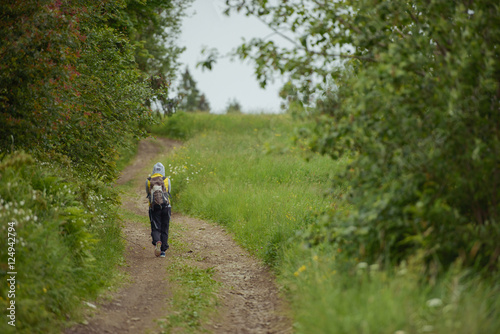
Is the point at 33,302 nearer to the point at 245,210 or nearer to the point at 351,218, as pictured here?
the point at 351,218

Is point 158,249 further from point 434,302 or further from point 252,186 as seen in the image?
point 434,302

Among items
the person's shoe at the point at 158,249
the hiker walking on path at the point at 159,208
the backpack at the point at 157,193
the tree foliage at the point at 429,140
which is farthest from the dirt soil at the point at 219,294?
the tree foliage at the point at 429,140

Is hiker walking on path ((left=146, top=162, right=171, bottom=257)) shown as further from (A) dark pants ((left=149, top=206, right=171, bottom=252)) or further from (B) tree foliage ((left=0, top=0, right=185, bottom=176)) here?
(B) tree foliage ((left=0, top=0, right=185, bottom=176))

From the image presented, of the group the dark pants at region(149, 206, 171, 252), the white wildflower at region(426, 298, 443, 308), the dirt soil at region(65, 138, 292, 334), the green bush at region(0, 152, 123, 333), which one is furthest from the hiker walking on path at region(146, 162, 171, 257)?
the white wildflower at region(426, 298, 443, 308)

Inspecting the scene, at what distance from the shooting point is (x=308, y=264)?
676 centimetres

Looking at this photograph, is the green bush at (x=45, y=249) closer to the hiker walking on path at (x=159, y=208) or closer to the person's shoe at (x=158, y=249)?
the person's shoe at (x=158, y=249)

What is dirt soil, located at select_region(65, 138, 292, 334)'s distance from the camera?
6113mm

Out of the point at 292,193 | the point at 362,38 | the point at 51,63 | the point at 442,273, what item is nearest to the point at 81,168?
the point at 51,63

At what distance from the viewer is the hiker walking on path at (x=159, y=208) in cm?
999

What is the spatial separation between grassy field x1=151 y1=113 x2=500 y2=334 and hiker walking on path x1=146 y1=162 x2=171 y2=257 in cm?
214

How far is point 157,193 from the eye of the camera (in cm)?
998

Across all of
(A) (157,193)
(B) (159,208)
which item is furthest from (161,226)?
(A) (157,193)

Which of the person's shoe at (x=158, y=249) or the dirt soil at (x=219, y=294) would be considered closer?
the dirt soil at (x=219, y=294)

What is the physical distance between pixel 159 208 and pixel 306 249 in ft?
14.2
